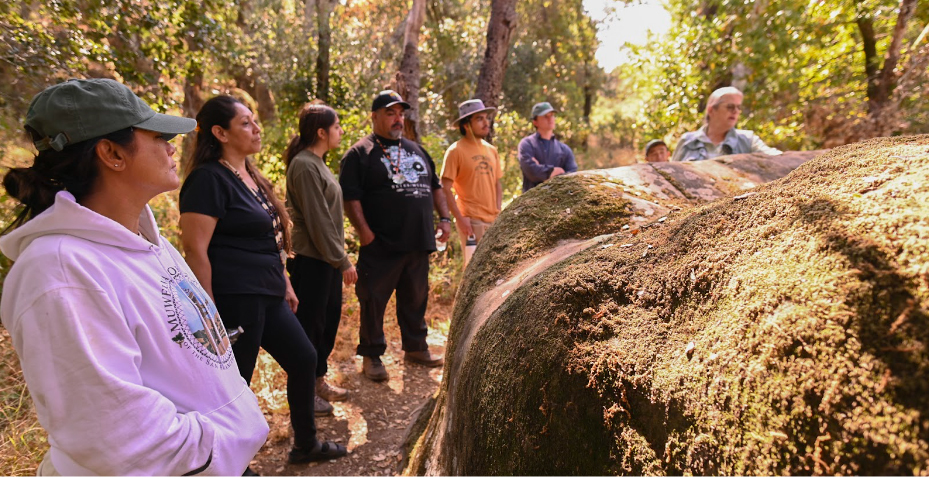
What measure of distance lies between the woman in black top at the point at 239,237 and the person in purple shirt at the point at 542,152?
3371 mm

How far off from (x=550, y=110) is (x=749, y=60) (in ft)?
14.7

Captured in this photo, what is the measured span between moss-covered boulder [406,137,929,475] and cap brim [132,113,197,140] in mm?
1243

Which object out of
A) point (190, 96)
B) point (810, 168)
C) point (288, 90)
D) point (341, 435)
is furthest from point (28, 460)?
point (190, 96)

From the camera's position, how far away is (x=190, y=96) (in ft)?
35.5

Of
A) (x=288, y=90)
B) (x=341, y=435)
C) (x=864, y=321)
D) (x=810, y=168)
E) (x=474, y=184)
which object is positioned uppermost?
(x=288, y=90)

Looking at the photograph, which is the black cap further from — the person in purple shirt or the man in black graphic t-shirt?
the person in purple shirt

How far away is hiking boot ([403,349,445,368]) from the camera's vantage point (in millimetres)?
5262

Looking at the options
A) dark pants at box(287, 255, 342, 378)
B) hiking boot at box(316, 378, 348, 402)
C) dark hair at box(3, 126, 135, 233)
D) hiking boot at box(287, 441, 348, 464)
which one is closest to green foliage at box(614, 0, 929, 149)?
dark pants at box(287, 255, 342, 378)

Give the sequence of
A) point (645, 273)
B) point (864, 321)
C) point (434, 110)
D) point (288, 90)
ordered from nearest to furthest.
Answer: point (864, 321)
point (645, 273)
point (288, 90)
point (434, 110)

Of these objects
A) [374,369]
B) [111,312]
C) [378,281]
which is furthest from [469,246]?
[111,312]

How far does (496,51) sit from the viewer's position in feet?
25.6

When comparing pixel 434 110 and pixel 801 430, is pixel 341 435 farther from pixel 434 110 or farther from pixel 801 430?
pixel 434 110

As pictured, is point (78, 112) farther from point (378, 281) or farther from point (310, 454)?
point (378, 281)

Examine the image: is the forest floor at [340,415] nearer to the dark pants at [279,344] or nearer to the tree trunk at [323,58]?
the dark pants at [279,344]
